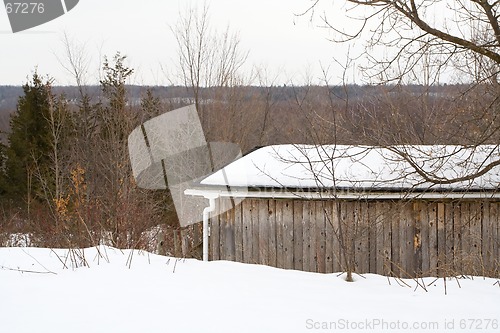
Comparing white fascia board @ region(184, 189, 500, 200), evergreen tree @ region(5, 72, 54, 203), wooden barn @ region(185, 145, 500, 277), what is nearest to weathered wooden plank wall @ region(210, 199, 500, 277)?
wooden barn @ region(185, 145, 500, 277)

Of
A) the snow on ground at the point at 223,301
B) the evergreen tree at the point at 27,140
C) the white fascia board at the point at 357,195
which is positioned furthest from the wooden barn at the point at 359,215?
the evergreen tree at the point at 27,140

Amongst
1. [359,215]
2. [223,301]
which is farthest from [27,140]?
[223,301]

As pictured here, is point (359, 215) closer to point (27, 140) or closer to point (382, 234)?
point (382, 234)

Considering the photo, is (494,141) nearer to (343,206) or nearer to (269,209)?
(343,206)

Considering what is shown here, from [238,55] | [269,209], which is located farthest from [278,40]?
[269,209]

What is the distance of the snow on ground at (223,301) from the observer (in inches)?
107

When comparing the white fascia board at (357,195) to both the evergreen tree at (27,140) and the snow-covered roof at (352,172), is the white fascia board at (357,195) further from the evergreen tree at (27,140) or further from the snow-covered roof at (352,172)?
the evergreen tree at (27,140)

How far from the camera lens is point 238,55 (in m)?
21.2

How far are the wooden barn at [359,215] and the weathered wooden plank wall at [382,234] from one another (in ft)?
0.05

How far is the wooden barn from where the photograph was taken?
737 cm

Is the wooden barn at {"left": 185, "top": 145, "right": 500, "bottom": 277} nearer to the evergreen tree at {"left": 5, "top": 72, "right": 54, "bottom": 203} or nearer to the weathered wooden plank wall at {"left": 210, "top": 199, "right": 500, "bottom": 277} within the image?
the weathered wooden plank wall at {"left": 210, "top": 199, "right": 500, "bottom": 277}

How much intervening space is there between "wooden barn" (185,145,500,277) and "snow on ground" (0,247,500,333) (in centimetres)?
351

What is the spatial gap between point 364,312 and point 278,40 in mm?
20464

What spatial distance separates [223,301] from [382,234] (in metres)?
5.08
